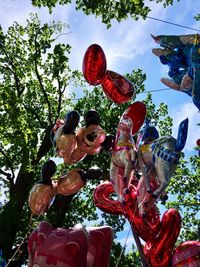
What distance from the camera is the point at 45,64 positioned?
1301cm

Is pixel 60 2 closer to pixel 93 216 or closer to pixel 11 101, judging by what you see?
pixel 11 101

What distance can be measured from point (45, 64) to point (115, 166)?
832 centimetres

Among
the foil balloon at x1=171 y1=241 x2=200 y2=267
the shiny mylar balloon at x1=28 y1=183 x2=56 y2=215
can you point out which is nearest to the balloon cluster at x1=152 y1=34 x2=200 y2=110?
the foil balloon at x1=171 y1=241 x2=200 y2=267

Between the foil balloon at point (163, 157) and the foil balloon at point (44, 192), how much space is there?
1.12 metres

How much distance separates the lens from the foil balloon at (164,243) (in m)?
4.82

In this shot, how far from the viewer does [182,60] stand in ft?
17.5

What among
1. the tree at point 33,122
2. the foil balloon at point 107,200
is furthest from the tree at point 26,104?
the foil balloon at point 107,200

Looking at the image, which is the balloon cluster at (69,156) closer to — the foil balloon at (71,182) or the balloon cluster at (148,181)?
the foil balloon at (71,182)

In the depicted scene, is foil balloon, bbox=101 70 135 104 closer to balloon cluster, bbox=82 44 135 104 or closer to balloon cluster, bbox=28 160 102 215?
balloon cluster, bbox=82 44 135 104

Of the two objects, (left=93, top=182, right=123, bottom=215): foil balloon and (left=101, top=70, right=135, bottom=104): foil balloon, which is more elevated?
(left=101, top=70, right=135, bottom=104): foil balloon

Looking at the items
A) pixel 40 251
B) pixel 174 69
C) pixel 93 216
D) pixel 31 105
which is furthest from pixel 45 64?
pixel 40 251

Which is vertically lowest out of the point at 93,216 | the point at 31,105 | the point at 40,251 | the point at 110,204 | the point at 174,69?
the point at 40,251

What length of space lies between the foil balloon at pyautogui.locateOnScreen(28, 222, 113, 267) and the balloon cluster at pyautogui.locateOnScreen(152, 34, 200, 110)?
1.72m

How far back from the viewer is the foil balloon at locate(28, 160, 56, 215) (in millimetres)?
5277
